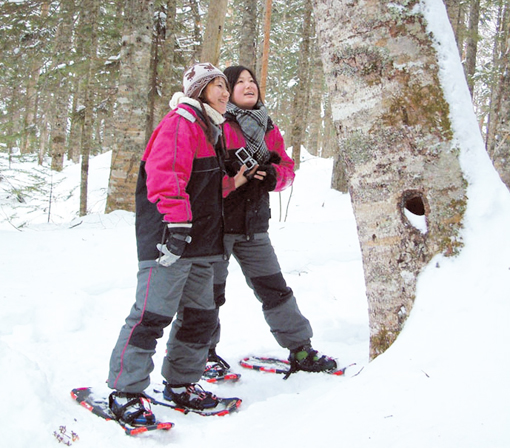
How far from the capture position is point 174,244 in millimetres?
2303

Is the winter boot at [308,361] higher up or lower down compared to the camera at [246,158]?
lower down

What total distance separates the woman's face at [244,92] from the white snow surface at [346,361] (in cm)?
130

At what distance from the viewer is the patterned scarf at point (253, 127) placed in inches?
116

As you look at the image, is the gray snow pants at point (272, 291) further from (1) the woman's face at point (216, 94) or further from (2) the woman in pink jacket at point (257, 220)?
(1) the woman's face at point (216, 94)

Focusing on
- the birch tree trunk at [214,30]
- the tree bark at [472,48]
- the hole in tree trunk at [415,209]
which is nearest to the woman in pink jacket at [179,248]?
the hole in tree trunk at [415,209]

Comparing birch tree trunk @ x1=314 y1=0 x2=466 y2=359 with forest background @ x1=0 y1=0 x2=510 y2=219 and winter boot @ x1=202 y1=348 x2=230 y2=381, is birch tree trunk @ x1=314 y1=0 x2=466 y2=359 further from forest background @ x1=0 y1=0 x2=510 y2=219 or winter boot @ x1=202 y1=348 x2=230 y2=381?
forest background @ x1=0 y1=0 x2=510 y2=219

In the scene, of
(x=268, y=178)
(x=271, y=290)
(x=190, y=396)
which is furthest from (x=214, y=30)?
(x=190, y=396)

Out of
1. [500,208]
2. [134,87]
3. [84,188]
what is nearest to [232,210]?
[500,208]

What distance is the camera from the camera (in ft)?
9.46

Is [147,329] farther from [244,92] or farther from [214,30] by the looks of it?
[214,30]

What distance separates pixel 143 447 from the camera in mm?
2082

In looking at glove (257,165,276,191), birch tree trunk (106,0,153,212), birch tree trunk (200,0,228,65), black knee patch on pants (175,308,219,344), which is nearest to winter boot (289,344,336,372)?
black knee patch on pants (175,308,219,344)

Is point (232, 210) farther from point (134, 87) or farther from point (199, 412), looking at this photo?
point (134, 87)

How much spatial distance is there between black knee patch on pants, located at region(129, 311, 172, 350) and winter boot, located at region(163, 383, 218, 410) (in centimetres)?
39
